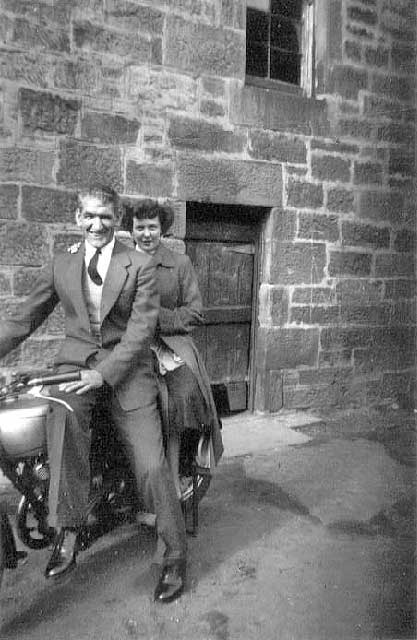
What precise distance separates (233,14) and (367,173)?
2.00 meters

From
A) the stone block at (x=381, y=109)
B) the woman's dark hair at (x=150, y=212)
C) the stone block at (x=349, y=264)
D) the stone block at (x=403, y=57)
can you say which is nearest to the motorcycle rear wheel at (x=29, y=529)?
the woman's dark hair at (x=150, y=212)

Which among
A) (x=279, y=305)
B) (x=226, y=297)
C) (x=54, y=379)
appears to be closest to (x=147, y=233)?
(x=54, y=379)

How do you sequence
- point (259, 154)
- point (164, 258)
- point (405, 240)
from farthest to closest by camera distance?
1. point (405, 240)
2. point (259, 154)
3. point (164, 258)

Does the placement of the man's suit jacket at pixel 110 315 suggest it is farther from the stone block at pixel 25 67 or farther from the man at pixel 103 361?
the stone block at pixel 25 67

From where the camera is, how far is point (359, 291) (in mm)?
6516

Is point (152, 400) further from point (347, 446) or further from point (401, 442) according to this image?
point (401, 442)

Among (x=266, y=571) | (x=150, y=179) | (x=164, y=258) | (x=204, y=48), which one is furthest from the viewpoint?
(x=204, y=48)

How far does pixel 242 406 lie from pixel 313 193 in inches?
81.8

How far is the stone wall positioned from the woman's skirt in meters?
1.68

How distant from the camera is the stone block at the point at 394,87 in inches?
253

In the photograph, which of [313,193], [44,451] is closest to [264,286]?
[313,193]

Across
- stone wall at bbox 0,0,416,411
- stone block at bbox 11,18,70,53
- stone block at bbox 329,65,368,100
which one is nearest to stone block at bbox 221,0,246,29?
stone wall at bbox 0,0,416,411

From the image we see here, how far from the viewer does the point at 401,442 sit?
5.58m

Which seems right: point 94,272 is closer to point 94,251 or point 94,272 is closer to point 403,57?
point 94,251
